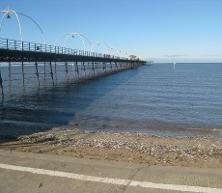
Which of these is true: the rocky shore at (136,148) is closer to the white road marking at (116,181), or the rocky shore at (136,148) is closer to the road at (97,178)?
the road at (97,178)

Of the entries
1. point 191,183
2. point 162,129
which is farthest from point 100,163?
point 162,129

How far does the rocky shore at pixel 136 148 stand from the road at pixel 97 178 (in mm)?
2641

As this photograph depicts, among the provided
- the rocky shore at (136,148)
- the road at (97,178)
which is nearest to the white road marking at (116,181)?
the road at (97,178)

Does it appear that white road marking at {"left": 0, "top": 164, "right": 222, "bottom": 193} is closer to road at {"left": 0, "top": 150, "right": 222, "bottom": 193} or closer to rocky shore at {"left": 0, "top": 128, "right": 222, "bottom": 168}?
road at {"left": 0, "top": 150, "right": 222, "bottom": 193}

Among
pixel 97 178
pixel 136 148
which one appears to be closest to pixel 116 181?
pixel 97 178

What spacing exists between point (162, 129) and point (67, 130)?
185 inches

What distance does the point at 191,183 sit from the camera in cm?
508

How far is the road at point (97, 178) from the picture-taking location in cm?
498

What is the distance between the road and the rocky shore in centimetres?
264

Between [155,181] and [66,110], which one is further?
[66,110]

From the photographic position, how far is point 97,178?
17.6 ft

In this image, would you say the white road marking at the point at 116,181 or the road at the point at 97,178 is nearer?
the white road marking at the point at 116,181

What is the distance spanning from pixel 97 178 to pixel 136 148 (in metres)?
7.16

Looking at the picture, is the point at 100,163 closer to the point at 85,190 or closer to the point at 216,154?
the point at 85,190
